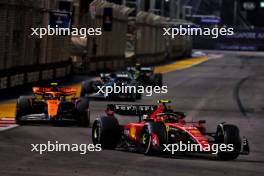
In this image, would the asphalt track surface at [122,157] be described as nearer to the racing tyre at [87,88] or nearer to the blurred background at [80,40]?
the racing tyre at [87,88]

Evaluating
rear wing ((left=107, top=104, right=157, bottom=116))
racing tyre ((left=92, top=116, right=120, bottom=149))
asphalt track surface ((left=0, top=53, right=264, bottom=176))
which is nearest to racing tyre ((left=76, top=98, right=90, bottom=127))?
asphalt track surface ((left=0, top=53, right=264, bottom=176))

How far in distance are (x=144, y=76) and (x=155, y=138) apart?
18864mm

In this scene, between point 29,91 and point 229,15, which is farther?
point 229,15

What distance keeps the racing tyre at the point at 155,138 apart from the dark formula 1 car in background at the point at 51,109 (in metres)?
5.10

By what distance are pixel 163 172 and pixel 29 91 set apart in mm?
20198

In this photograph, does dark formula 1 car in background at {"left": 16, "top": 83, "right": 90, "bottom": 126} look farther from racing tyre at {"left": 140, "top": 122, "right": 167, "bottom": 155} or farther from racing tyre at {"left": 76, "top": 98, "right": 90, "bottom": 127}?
racing tyre at {"left": 140, "top": 122, "right": 167, "bottom": 155}

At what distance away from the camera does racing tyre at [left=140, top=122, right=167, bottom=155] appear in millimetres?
15305

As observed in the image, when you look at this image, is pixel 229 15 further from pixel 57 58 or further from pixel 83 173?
pixel 83 173

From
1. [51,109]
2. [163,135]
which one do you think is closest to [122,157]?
[163,135]

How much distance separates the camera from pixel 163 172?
43.9 ft

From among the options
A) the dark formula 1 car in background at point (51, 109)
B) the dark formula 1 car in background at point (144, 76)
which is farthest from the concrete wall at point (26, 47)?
the dark formula 1 car in background at point (51, 109)

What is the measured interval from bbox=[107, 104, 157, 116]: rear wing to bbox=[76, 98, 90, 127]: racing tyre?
3429 mm

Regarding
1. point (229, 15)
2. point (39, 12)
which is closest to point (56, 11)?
point (39, 12)

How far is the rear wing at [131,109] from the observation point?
55.3 ft
